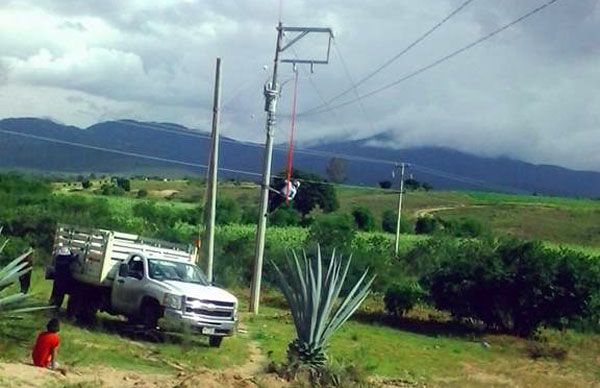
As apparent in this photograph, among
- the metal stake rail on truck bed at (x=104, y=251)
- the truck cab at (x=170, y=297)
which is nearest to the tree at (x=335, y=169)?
the metal stake rail on truck bed at (x=104, y=251)

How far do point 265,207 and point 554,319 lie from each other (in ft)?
42.0

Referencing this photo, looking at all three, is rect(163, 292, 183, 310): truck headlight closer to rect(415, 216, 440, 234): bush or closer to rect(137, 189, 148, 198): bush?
rect(415, 216, 440, 234): bush

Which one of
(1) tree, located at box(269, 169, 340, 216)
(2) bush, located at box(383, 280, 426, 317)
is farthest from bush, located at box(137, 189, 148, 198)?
(2) bush, located at box(383, 280, 426, 317)

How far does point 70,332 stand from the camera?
990 inches

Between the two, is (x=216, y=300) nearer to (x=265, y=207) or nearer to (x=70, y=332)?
(x=70, y=332)

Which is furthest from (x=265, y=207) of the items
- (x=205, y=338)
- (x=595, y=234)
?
(x=595, y=234)

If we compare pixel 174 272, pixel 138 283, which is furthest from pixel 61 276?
pixel 174 272

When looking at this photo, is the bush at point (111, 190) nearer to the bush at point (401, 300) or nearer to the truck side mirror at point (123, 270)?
the bush at point (401, 300)

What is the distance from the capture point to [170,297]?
83.1 ft

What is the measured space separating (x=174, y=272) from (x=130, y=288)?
3.68 feet

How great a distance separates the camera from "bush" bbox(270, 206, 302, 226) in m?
84.6

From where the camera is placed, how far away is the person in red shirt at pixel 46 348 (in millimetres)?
17406

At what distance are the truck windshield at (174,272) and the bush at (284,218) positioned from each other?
55971 millimetres

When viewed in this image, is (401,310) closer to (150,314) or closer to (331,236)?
(331,236)
